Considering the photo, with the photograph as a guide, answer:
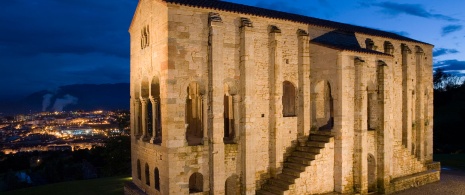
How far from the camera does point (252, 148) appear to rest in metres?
15.9

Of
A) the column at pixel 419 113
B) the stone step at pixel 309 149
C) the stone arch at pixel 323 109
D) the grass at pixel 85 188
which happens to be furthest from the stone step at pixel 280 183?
the column at pixel 419 113

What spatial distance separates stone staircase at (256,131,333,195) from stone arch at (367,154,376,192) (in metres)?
3.41

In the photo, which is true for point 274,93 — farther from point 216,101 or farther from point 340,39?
point 340,39

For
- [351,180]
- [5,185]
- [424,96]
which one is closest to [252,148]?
[351,180]

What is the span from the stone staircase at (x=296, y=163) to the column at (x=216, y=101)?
259 cm

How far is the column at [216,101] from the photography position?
14891mm

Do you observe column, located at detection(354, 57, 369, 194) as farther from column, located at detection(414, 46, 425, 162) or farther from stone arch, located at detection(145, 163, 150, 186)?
stone arch, located at detection(145, 163, 150, 186)

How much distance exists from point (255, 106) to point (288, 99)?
4.07 metres

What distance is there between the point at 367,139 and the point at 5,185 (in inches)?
1388

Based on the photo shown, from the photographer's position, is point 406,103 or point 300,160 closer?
point 300,160

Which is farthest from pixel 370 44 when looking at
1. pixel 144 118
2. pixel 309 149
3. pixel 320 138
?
pixel 144 118

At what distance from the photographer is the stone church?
14.5 m

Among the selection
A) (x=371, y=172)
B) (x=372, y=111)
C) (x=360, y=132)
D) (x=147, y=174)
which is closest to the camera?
(x=360, y=132)

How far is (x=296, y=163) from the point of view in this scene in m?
16.8
